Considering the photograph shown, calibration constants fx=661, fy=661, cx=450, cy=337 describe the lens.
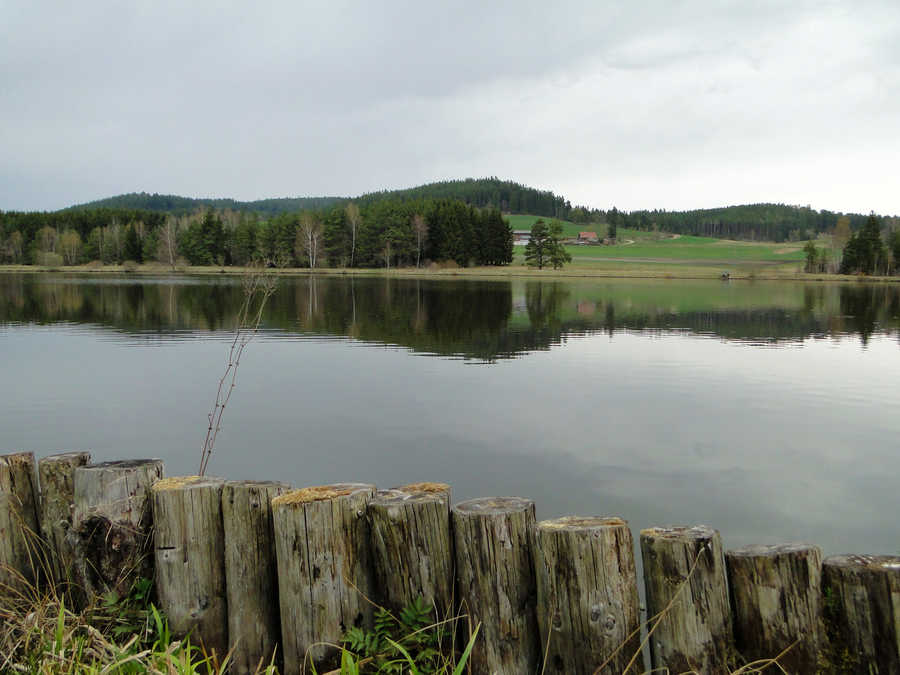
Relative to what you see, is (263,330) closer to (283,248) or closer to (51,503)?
(51,503)

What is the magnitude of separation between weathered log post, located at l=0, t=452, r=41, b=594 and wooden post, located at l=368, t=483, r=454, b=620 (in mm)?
2602

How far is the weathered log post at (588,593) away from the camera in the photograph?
12.6 feet

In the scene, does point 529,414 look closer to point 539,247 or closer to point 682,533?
point 682,533

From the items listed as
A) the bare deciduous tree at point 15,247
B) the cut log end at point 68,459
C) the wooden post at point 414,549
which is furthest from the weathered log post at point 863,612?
the bare deciduous tree at point 15,247

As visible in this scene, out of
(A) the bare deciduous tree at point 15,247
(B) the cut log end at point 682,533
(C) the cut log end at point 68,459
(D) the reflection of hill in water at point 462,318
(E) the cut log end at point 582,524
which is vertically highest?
(A) the bare deciduous tree at point 15,247

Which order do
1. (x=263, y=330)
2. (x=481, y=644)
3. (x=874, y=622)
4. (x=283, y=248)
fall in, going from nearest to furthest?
1. (x=874, y=622)
2. (x=481, y=644)
3. (x=263, y=330)
4. (x=283, y=248)

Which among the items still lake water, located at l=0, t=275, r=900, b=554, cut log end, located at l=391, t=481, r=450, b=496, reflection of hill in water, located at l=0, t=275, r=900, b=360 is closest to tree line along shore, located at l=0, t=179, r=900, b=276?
reflection of hill in water, located at l=0, t=275, r=900, b=360

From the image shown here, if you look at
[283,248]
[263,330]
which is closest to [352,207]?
[283,248]

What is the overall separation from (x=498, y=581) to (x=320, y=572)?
44.0 inches

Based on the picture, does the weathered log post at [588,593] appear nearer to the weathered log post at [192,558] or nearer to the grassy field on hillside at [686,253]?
the weathered log post at [192,558]

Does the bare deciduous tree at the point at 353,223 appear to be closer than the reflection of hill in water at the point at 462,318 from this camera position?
No

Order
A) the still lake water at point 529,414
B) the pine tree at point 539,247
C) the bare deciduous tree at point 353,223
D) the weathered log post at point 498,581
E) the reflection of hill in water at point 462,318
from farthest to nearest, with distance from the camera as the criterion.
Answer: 1. the bare deciduous tree at point 353,223
2. the pine tree at point 539,247
3. the reflection of hill in water at point 462,318
4. the still lake water at point 529,414
5. the weathered log post at point 498,581

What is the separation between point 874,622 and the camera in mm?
3596

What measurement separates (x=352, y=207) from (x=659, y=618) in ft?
429
